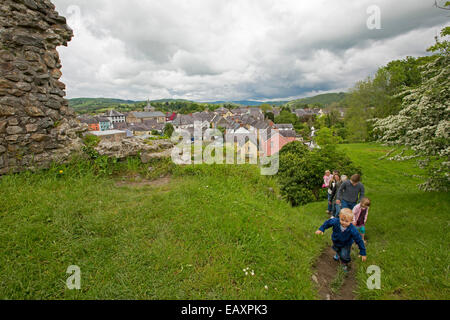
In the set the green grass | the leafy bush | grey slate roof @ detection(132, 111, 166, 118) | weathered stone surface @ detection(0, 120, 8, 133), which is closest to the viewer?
the green grass

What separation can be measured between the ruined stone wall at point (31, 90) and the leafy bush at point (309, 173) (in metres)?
11.4

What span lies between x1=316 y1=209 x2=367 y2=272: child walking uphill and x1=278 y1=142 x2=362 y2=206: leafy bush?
8297 millimetres

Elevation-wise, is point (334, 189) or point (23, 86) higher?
point (23, 86)

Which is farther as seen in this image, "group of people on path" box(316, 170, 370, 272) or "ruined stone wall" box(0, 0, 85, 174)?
"ruined stone wall" box(0, 0, 85, 174)

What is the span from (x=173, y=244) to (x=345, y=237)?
3.53 meters

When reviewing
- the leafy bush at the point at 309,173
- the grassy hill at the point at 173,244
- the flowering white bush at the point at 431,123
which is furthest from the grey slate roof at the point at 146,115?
the flowering white bush at the point at 431,123

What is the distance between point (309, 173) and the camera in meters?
13.5

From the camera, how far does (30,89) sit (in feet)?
17.9

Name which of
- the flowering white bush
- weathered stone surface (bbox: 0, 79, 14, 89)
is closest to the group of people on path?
the flowering white bush

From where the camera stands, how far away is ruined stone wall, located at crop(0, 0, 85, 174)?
201 inches

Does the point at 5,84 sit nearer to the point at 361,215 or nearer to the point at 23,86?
the point at 23,86

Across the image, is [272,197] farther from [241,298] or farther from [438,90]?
[438,90]

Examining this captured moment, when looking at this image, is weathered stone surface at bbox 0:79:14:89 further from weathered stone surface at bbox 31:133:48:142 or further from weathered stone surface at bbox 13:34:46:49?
weathered stone surface at bbox 31:133:48:142

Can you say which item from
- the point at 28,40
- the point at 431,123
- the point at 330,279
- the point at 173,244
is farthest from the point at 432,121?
the point at 28,40
